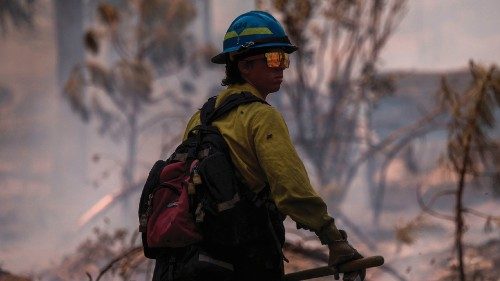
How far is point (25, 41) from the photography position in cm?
2045

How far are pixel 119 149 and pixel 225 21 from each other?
619 cm

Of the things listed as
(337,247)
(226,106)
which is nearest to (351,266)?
(337,247)

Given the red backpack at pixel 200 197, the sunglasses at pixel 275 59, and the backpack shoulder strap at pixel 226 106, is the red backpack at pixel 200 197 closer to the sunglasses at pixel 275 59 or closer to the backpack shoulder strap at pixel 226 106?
the backpack shoulder strap at pixel 226 106

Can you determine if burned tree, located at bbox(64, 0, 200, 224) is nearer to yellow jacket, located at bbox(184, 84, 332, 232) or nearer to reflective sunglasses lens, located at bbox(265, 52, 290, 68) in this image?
reflective sunglasses lens, located at bbox(265, 52, 290, 68)

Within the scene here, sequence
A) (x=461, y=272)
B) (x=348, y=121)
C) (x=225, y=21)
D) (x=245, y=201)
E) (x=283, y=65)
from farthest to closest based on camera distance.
Result: (x=225, y=21) < (x=348, y=121) < (x=461, y=272) < (x=283, y=65) < (x=245, y=201)

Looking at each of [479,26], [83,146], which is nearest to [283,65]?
[83,146]

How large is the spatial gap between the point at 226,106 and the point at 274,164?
1.00 ft

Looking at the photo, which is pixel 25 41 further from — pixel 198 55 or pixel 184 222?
pixel 184 222

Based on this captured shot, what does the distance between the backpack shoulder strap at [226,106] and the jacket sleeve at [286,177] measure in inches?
4.9

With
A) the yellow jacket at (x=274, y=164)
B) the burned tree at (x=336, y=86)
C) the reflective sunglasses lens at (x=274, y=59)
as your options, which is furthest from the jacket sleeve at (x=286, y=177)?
the burned tree at (x=336, y=86)

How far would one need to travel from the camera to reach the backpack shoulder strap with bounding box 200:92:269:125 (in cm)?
224

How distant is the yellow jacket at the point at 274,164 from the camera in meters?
2.10

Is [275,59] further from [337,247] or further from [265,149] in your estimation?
[337,247]

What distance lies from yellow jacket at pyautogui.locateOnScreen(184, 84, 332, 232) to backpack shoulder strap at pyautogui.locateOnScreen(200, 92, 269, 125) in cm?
3
